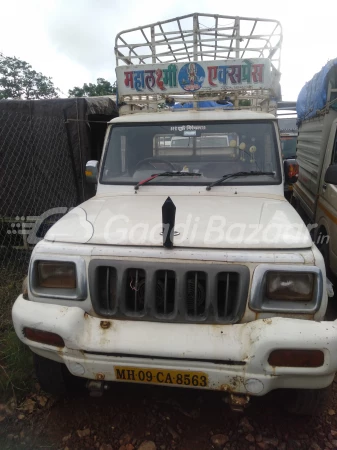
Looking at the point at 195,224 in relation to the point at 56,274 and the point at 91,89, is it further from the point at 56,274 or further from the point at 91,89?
the point at 91,89

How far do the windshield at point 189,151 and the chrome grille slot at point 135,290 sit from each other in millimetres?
1250

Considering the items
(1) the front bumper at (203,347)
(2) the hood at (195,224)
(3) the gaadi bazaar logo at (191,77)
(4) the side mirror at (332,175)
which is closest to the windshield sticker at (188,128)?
(2) the hood at (195,224)

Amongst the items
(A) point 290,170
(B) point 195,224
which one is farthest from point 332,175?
(B) point 195,224

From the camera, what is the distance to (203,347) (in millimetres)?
1846

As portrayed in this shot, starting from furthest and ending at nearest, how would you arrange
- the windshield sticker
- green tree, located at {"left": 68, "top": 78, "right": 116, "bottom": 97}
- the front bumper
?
green tree, located at {"left": 68, "top": 78, "right": 116, "bottom": 97}
the windshield sticker
the front bumper

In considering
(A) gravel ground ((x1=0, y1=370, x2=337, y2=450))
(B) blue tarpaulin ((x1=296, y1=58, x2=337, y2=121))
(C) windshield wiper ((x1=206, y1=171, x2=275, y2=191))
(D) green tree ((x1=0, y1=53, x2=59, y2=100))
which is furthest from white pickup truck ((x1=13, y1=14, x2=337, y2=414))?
(D) green tree ((x1=0, y1=53, x2=59, y2=100))

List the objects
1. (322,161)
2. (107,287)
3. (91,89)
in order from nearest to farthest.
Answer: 1. (107,287)
2. (322,161)
3. (91,89)

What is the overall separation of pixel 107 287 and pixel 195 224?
70 centimetres

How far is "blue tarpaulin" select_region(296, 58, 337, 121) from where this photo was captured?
4299mm

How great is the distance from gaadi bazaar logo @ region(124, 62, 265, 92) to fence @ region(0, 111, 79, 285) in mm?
1796

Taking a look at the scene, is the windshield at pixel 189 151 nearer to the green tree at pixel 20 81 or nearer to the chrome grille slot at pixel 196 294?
the chrome grille slot at pixel 196 294

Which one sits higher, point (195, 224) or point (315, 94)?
point (315, 94)

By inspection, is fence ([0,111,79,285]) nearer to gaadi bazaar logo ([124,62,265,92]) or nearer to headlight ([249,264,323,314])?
gaadi bazaar logo ([124,62,265,92])

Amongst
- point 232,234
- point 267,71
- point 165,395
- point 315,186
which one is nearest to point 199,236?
point 232,234
